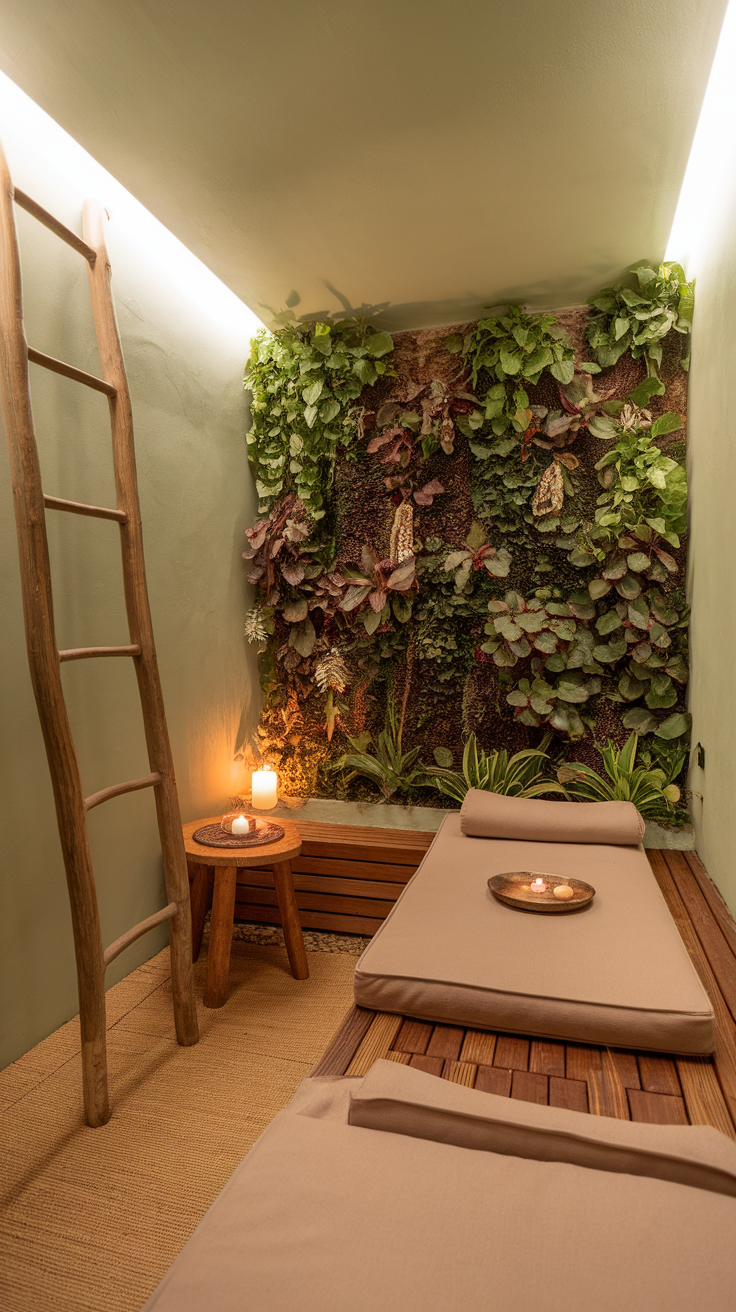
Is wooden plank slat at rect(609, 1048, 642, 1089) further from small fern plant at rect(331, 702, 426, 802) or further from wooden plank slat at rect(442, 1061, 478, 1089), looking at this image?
small fern plant at rect(331, 702, 426, 802)

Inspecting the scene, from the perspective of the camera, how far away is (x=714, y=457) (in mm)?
2650

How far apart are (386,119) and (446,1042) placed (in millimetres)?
2539

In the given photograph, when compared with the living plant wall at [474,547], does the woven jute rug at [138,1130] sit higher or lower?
lower

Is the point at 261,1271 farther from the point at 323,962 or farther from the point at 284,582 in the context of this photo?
the point at 284,582

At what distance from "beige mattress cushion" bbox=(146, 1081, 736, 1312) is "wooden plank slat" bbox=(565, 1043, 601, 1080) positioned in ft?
1.33

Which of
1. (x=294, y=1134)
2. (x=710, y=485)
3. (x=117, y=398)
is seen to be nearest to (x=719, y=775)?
(x=710, y=485)

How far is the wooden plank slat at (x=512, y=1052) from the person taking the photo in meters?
1.44

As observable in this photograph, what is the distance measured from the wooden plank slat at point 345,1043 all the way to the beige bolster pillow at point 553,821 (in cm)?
110

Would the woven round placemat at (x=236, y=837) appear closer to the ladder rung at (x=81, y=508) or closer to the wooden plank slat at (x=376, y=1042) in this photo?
the wooden plank slat at (x=376, y=1042)

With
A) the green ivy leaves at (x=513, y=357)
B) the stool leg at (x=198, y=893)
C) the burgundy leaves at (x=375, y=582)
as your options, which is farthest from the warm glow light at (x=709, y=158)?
the stool leg at (x=198, y=893)

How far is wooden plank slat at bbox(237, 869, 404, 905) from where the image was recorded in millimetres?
2936

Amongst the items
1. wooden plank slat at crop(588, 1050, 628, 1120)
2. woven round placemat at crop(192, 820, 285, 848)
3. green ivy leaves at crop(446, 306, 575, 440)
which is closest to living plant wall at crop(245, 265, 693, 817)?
green ivy leaves at crop(446, 306, 575, 440)

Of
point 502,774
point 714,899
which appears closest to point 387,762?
point 502,774

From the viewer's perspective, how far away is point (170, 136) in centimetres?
224
